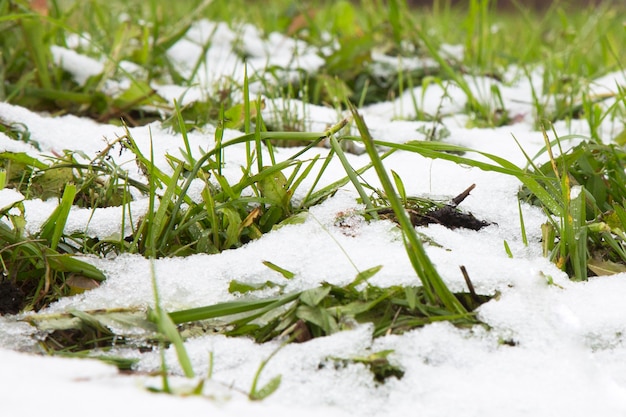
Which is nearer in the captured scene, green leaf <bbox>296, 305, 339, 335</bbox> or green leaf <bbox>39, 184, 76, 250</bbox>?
green leaf <bbox>296, 305, 339, 335</bbox>

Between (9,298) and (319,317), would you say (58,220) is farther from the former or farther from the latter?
(319,317)

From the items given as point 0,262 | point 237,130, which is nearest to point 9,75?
point 237,130

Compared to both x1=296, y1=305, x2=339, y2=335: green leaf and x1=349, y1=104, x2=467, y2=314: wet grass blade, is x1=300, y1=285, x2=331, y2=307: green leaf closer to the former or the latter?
x1=296, y1=305, x2=339, y2=335: green leaf

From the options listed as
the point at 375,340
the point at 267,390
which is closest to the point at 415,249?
the point at 375,340

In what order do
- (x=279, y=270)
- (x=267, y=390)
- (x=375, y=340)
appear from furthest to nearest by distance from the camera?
(x=279, y=270) < (x=375, y=340) < (x=267, y=390)

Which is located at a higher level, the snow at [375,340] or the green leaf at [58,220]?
the green leaf at [58,220]

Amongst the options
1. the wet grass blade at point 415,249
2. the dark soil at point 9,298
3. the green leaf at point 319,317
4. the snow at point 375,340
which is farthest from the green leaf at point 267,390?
the dark soil at point 9,298

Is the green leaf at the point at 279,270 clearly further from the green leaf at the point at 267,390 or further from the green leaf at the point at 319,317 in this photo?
the green leaf at the point at 267,390

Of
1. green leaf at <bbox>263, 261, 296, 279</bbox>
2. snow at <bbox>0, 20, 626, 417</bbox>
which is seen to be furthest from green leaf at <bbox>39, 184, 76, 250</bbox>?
green leaf at <bbox>263, 261, 296, 279</bbox>
